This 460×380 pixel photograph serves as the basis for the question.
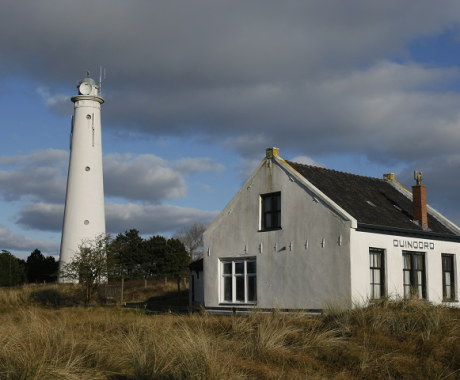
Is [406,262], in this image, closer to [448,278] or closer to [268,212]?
[448,278]

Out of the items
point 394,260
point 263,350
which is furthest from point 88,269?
point 263,350

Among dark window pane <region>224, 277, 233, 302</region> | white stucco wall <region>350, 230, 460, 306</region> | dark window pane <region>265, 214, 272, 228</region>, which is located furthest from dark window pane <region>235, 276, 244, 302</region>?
white stucco wall <region>350, 230, 460, 306</region>

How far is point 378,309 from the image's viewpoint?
1409cm

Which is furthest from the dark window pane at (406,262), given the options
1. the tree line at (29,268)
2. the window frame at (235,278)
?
the tree line at (29,268)

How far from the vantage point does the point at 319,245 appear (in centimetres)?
1875

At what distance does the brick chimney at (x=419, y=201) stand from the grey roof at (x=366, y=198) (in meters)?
0.37

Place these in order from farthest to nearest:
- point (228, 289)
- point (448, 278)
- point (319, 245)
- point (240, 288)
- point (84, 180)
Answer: point (84, 180) < point (448, 278) < point (228, 289) < point (240, 288) < point (319, 245)

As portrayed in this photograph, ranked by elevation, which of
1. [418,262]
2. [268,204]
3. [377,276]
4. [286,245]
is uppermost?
[268,204]

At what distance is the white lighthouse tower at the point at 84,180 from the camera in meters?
41.0

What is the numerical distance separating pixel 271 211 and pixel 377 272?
4.52 m

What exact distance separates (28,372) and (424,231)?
16543mm

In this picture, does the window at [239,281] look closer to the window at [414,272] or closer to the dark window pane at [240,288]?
the dark window pane at [240,288]

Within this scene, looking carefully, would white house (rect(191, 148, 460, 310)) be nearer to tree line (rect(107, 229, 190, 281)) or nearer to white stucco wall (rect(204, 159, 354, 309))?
white stucco wall (rect(204, 159, 354, 309))

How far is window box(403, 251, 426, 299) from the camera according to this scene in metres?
20.3
